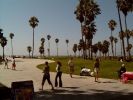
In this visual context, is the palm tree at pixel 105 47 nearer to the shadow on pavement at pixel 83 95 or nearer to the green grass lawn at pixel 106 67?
the green grass lawn at pixel 106 67

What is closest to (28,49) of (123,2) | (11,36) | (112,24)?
(11,36)

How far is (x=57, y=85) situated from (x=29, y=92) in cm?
977

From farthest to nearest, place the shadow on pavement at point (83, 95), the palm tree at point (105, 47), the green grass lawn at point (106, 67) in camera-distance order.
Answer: the palm tree at point (105, 47), the green grass lawn at point (106, 67), the shadow on pavement at point (83, 95)

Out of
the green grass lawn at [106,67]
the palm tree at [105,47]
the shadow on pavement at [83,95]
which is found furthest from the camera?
the palm tree at [105,47]

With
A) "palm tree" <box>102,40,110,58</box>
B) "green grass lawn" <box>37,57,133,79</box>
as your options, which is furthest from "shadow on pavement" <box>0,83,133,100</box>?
"palm tree" <box>102,40,110,58</box>

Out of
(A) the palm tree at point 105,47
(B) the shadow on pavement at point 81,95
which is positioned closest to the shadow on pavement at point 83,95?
(B) the shadow on pavement at point 81,95

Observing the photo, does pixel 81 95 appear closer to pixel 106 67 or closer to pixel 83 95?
pixel 83 95

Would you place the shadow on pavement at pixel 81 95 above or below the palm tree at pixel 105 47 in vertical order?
below

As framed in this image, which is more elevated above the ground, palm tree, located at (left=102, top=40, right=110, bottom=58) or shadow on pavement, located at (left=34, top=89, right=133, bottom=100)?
palm tree, located at (left=102, top=40, right=110, bottom=58)

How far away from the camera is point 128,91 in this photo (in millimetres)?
17172

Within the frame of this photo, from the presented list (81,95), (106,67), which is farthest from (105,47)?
(81,95)

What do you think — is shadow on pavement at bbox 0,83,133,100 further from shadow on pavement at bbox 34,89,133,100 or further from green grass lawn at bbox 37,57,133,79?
green grass lawn at bbox 37,57,133,79

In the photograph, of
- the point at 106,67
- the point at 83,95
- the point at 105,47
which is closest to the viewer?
the point at 83,95

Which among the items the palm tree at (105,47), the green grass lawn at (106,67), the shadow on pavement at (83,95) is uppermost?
the palm tree at (105,47)
